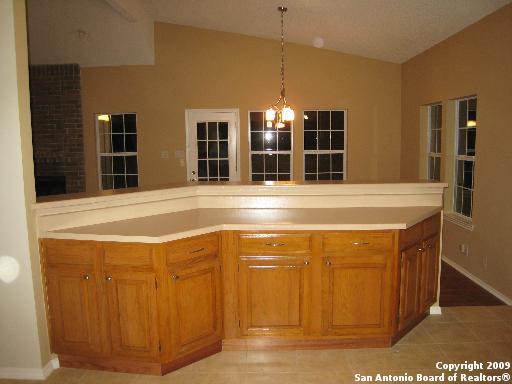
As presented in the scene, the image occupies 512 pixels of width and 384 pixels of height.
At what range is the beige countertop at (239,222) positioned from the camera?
2.50 metres

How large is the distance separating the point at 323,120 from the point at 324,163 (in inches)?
27.7

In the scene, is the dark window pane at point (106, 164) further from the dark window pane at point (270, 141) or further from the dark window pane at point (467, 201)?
the dark window pane at point (467, 201)

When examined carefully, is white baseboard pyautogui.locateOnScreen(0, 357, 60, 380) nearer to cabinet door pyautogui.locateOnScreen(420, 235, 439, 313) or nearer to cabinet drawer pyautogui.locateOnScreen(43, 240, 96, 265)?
cabinet drawer pyautogui.locateOnScreen(43, 240, 96, 265)

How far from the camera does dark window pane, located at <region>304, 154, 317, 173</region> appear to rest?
7004 millimetres

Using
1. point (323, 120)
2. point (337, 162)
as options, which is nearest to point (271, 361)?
point (337, 162)

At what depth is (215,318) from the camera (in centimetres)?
275

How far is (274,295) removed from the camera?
9.02 ft

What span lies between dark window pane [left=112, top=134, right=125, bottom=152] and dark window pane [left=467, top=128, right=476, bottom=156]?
5.19 metres

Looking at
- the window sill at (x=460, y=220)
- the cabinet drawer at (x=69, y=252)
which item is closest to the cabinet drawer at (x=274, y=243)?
the cabinet drawer at (x=69, y=252)

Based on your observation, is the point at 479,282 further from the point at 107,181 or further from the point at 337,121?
the point at 107,181

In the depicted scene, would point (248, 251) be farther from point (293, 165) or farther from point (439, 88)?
point (293, 165)

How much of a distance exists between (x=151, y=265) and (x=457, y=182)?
13.1 ft

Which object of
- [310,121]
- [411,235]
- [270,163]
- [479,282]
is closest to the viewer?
[411,235]

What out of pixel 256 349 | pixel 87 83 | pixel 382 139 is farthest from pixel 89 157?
pixel 256 349
